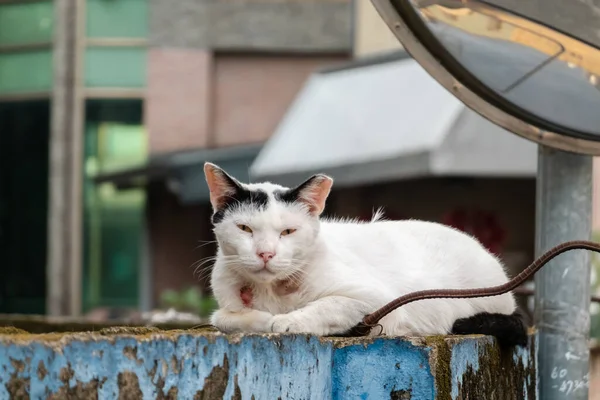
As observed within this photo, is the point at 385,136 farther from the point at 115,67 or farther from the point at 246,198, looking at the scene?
the point at 246,198

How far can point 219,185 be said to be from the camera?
3234 millimetres

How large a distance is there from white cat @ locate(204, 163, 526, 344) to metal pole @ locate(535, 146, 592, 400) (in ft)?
0.79

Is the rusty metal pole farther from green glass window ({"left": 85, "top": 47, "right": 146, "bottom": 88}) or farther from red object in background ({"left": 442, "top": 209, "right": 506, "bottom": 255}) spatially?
red object in background ({"left": 442, "top": 209, "right": 506, "bottom": 255})

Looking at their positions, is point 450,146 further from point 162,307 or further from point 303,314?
point 303,314

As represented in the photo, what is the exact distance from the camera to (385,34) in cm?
1269

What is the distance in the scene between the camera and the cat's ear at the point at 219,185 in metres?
3.17

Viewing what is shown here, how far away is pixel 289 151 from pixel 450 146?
2211 mm

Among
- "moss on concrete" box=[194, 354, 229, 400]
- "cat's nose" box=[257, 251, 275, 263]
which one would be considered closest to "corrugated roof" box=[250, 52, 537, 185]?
"cat's nose" box=[257, 251, 275, 263]

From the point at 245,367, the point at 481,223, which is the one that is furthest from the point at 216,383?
the point at 481,223

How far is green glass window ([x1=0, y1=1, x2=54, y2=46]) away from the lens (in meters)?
15.8

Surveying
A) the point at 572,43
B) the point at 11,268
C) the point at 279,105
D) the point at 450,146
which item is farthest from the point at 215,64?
A: the point at 572,43

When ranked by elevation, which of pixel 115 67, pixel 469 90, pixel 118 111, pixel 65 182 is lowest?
pixel 469 90

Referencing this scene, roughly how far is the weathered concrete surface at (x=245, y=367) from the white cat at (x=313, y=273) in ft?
0.56

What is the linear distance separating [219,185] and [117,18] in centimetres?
1280
